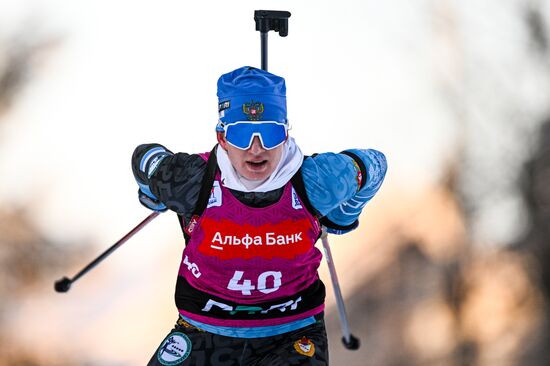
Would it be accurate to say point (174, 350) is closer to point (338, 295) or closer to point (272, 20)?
point (338, 295)

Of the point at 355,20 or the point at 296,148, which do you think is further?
the point at 355,20

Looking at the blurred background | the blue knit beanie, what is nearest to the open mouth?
the blue knit beanie

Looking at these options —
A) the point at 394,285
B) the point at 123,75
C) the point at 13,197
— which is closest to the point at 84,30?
the point at 123,75

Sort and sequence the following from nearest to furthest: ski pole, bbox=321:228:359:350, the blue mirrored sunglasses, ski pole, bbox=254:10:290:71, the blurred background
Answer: the blue mirrored sunglasses < ski pole, bbox=254:10:290:71 < ski pole, bbox=321:228:359:350 < the blurred background

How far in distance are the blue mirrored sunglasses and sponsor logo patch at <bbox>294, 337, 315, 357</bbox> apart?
51 cm

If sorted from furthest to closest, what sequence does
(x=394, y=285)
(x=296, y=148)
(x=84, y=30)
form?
(x=394, y=285) → (x=84, y=30) → (x=296, y=148)

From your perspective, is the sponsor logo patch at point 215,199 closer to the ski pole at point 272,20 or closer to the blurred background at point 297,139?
the ski pole at point 272,20

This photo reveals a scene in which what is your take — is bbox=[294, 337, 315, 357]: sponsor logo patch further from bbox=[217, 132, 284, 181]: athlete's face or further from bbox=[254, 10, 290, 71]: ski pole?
bbox=[254, 10, 290, 71]: ski pole

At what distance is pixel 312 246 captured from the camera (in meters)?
2.38

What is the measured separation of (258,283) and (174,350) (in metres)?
0.30

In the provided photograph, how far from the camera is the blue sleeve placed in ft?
7.64

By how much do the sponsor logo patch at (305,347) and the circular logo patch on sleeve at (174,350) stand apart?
Result: 0.29 meters

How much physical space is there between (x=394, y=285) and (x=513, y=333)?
82 cm

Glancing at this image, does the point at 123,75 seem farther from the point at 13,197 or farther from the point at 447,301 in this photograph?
the point at 447,301
